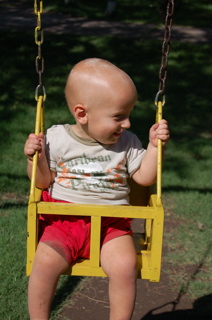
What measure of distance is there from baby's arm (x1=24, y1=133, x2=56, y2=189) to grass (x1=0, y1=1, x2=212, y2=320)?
1.06 m

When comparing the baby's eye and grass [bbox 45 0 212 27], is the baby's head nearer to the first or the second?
the baby's eye

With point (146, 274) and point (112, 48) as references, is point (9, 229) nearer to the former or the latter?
point (146, 274)

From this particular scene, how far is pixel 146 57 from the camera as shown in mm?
11297

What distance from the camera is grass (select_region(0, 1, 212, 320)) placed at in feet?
13.9

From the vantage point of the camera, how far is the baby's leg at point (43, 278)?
2.73 meters

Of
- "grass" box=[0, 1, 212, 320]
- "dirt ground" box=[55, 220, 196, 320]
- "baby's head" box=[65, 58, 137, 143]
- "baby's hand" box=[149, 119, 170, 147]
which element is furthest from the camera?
"grass" box=[0, 1, 212, 320]

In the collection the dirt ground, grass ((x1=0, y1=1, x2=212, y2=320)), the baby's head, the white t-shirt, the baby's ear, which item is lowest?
grass ((x1=0, y1=1, x2=212, y2=320))

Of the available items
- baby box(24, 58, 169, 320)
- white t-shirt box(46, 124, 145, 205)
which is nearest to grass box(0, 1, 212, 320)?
baby box(24, 58, 169, 320)

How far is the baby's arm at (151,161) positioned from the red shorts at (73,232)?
0.87ft

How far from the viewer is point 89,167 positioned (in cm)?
296

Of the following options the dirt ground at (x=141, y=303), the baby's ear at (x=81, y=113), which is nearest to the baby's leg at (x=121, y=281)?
the baby's ear at (x=81, y=113)

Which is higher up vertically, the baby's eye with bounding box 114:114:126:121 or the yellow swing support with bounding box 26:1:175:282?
the baby's eye with bounding box 114:114:126:121

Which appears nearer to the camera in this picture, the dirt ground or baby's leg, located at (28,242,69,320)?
baby's leg, located at (28,242,69,320)

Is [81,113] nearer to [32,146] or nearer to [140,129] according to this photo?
[32,146]
